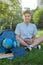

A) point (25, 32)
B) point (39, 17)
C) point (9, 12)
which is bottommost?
point (39, 17)

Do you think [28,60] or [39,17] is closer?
[28,60]

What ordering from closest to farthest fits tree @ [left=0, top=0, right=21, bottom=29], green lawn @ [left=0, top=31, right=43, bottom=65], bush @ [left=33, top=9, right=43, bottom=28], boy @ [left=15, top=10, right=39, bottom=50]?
green lawn @ [left=0, top=31, right=43, bottom=65], boy @ [left=15, top=10, right=39, bottom=50], tree @ [left=0, top=0, right=21, bottom=29], bush @ [left=33, top=9, right=43, bottom=28]

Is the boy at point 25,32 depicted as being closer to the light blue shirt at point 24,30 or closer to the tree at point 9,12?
the light blue shirt at point 24,30

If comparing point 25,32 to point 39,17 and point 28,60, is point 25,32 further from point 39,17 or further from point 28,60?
point 39,17

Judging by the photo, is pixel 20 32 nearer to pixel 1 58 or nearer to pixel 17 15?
pixel 1 58

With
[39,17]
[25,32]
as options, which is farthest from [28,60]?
[39,17]

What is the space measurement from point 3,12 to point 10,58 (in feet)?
22.2

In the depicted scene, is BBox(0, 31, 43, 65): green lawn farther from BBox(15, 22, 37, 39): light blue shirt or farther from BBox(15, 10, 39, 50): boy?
BBox(15, 22, 37, 39): light blue shirt

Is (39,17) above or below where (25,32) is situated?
below

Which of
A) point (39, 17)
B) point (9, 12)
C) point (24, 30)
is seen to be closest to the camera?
point (24, 30)

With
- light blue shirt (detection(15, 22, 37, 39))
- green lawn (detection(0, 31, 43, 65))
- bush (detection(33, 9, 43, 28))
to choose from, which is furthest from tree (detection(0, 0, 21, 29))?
green lawn (detection(0, 31, 43, 65))

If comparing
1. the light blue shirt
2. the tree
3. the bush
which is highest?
the light blue shirt

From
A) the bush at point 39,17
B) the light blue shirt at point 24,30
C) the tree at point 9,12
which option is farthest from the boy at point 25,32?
the bush at point 39,17

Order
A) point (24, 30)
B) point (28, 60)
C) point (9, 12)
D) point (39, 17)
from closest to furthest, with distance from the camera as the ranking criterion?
point (28, 60) → point (24, 30) → point (9, 12) → point (39, 17)
